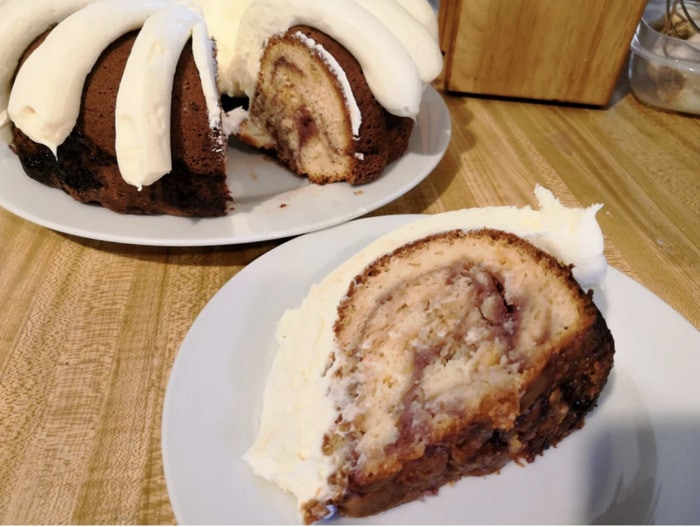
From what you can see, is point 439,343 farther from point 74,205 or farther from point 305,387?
point 74,205

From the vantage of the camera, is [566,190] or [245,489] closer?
[245,489]

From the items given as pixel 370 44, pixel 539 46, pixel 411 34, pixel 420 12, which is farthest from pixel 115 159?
pixel 539 46

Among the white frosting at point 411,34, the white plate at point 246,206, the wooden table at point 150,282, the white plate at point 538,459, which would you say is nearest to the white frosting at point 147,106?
the white plate at point 246,206

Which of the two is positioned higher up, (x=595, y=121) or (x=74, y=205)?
(x=74, y=205)

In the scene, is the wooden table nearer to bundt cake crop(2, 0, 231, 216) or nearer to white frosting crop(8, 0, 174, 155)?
bundt cake crop(2, 0, 231, 216)

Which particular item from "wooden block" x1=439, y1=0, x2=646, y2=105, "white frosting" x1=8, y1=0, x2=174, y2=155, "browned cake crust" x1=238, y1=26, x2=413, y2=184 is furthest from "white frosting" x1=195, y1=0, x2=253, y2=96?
"wooden block" x1=439, y1=0, x2=646, y2=105

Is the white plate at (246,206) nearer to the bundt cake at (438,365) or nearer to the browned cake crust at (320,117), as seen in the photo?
the browned cake crust at (320,117)

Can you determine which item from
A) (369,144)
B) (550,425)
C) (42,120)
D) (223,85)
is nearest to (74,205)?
(42,120)

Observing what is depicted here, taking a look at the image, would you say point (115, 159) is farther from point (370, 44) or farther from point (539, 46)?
point (539, 46)
